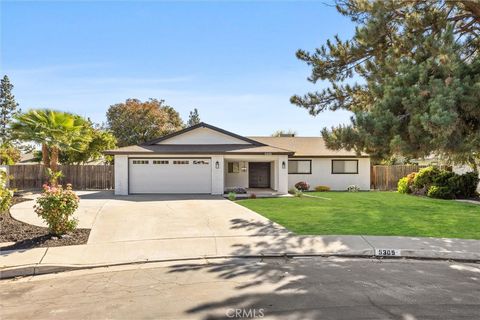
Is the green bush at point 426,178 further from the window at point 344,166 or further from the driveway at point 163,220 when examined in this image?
the driveway at point 163,220

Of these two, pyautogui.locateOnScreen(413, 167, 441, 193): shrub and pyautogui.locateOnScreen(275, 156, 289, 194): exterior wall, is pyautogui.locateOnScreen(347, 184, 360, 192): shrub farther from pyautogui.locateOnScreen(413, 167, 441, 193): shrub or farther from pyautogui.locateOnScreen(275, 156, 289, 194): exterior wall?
pyautogui.locateOnScreen(275, 156, 289, 194): exterior wall

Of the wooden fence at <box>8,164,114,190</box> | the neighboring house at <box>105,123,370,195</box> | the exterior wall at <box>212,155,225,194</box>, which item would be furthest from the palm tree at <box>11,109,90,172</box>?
the exterior wall at <box>212,155,225,194</box>

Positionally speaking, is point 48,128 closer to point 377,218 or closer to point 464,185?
point 377,218

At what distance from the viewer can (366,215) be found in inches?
577

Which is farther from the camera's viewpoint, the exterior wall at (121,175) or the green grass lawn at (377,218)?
the exterior wall at (121,175)

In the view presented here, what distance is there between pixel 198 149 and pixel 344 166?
1154 cm

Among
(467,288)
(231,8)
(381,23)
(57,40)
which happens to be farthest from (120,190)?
(467,288)

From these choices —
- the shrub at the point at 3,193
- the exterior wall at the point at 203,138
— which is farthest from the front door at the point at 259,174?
the shrub at the point at 3,193

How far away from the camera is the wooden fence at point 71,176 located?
26859 mm

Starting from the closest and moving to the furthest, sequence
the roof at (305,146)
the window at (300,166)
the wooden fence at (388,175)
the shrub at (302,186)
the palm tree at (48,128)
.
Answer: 1. the palm tree at (48,128)
2. the shrub at (302,186)
3. the roof at (305,146)
4. the window at (300,166)
5. the wooden fence at (388,175)

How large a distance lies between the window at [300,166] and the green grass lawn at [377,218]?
10516 millimetres

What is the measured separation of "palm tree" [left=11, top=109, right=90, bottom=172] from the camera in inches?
886

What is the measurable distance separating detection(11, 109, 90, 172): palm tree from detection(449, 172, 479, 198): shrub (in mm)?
21813

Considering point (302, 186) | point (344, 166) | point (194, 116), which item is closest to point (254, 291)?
point (302, 186)
